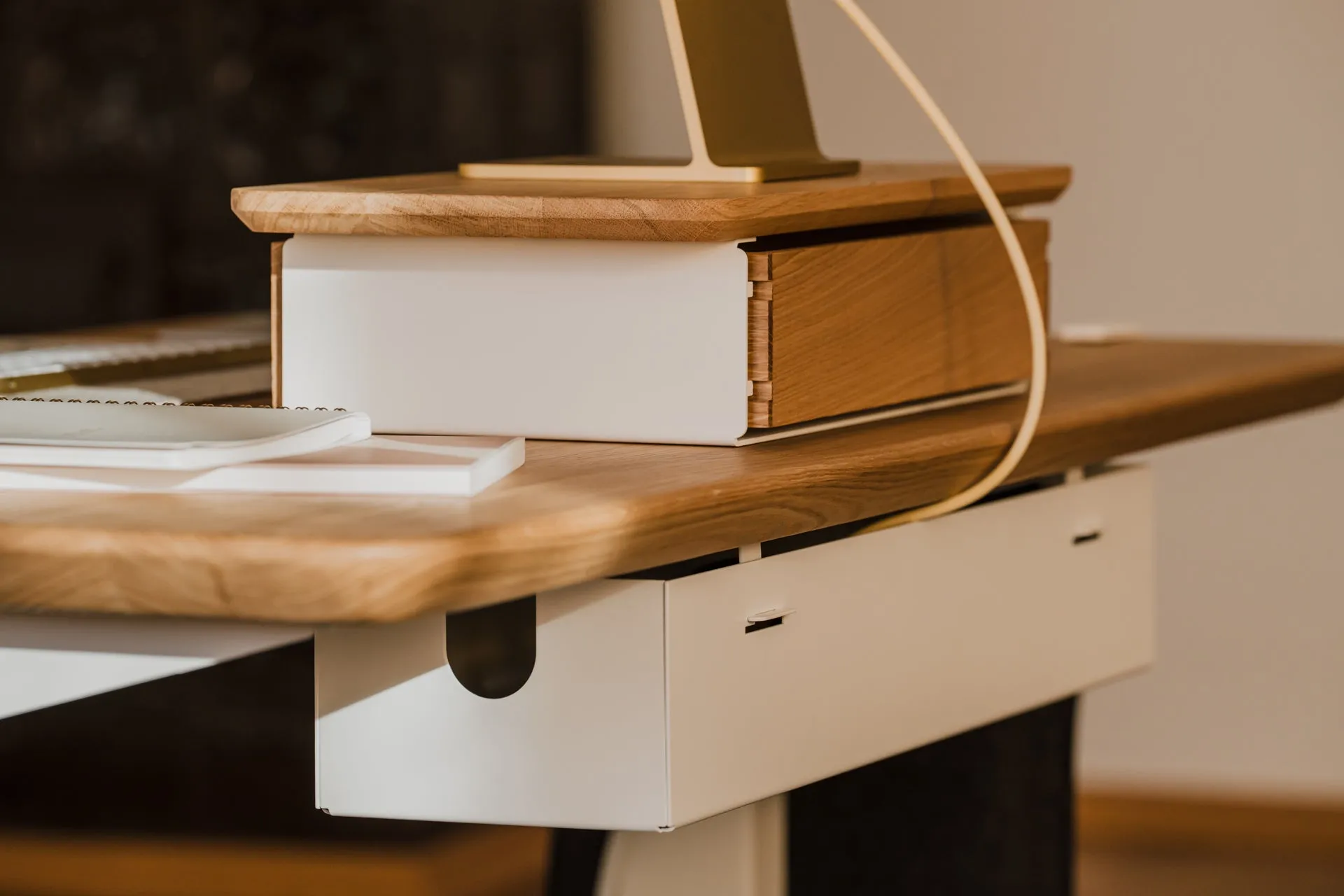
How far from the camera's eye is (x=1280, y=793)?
2.75 meters

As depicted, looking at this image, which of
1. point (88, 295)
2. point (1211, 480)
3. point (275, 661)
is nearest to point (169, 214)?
point (88, 295)

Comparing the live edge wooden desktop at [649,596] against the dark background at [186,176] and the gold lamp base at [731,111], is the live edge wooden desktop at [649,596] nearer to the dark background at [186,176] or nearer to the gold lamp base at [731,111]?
the gold lamp base at [731,111]

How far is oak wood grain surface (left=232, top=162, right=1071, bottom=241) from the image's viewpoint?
0.91 metres

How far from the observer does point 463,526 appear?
68cm

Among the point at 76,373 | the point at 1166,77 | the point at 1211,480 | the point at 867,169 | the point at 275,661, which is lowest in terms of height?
the point at 275,661

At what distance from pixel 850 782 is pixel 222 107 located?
150cm

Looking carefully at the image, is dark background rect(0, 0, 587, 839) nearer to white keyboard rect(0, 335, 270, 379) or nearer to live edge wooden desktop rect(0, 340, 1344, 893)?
white keyboard rect(0, 335, 270, 379)

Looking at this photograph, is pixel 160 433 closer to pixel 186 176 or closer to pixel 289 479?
pixel 289 479

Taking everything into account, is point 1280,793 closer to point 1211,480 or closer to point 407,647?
point 1211,480

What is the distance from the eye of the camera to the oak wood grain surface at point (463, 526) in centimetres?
65

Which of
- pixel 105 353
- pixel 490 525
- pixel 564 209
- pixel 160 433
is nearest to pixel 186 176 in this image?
pixel 105 353

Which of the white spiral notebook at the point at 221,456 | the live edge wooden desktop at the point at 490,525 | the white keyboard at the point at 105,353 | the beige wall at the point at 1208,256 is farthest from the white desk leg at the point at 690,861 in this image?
the beige wall at the point at 1208,256

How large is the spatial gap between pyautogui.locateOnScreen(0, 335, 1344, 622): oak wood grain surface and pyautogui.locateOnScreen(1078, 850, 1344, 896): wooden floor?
173 cm

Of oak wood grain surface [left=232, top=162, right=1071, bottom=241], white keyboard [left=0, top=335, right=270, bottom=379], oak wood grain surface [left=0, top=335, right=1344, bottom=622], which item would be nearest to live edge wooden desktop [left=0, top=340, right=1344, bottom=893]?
oak wood grain surface [left=0, top=335, right=1344, bottom=622]
